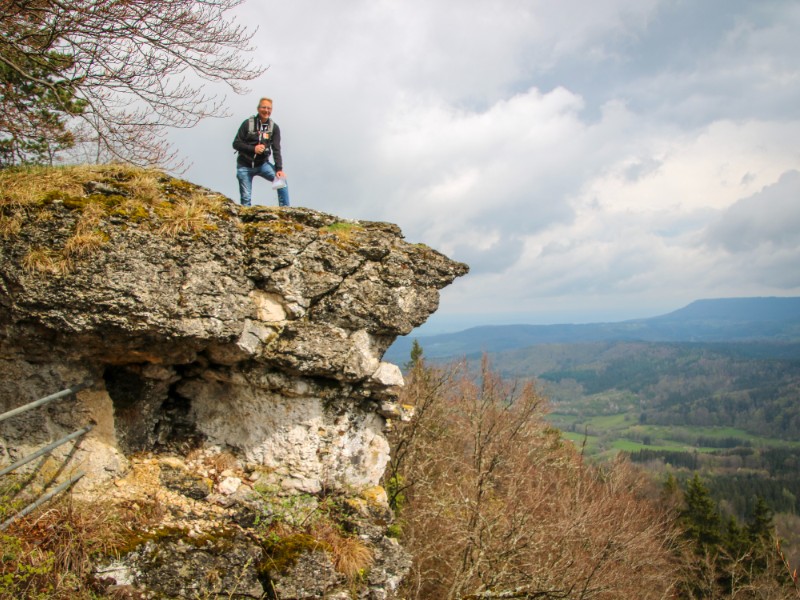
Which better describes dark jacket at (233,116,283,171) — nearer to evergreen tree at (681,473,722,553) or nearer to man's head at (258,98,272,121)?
man's head at (258,98,272,121)

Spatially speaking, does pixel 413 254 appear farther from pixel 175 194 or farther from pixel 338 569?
pixel 338 569

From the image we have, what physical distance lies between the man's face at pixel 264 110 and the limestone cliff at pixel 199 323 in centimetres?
256

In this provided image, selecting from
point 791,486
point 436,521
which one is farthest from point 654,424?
point 436,521

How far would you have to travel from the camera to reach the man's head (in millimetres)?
10047

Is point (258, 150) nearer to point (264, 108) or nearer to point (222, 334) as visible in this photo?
point (264, 108)

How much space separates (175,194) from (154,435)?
13.5 ft

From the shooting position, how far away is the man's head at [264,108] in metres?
10.0

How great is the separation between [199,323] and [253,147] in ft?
14.4

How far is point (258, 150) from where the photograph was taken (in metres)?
9.90

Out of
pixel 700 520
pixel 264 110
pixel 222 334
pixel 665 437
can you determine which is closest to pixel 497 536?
pixel 222 334

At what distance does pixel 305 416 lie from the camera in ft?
28.7

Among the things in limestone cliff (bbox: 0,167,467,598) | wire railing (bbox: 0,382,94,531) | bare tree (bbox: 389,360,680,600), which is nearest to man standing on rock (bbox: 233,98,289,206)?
limestone cliff (bbox: 0,167,467,598)

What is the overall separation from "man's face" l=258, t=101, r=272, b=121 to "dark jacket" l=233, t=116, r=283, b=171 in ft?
0.49

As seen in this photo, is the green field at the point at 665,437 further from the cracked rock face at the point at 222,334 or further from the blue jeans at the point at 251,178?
the blue jeans at the point at 251,178
